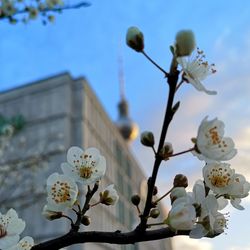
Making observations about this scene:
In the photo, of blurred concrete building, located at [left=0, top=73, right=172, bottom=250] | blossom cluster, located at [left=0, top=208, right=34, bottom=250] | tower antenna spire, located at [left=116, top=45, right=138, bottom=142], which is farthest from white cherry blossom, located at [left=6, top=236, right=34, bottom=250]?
tower antenna spire, located at [left=116, top=45, right=138, bottom=142]

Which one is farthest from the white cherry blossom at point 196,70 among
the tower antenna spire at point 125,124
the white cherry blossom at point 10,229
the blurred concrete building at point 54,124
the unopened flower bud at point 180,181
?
the tower antenna spire at point 125,124

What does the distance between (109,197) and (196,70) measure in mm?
192

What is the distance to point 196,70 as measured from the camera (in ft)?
1.35

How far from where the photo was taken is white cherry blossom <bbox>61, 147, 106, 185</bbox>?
19.4 inches

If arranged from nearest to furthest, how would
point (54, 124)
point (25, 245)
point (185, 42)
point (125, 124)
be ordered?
point (185, 42) < point (25, 245) < point (54, 124) < point (125, 124)

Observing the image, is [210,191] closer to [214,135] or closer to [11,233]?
[214,135]

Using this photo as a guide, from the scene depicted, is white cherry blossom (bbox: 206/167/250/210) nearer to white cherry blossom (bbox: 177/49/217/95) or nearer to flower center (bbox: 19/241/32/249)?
white cherry blossom (bbox: 177/49/217/95)

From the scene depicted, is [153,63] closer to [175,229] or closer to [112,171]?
[175,229]

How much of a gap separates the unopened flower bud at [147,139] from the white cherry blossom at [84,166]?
9 centimetres

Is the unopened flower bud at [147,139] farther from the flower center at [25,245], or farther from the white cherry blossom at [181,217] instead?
the flower center at [25,245]

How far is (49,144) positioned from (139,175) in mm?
4969

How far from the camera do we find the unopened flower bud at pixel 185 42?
1.16 ft

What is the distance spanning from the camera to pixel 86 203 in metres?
0.47

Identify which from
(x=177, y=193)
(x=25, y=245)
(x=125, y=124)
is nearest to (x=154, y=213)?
(x=177, y=193)
